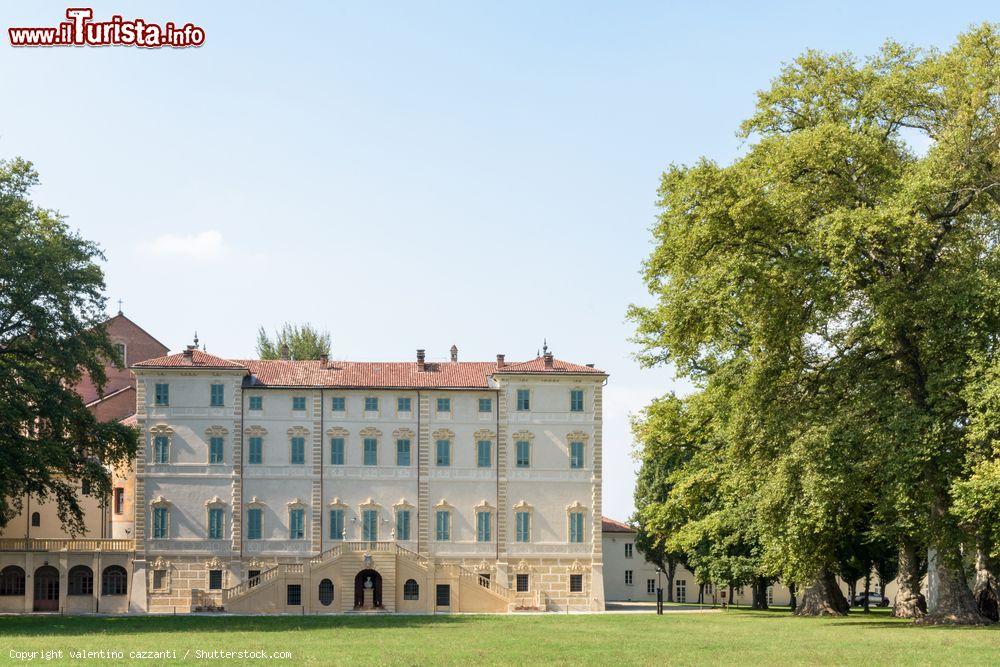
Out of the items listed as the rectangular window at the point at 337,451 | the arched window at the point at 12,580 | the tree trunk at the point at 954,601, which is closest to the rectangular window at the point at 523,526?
the rectangular window at the point at 337,451

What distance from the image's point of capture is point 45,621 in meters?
45.7

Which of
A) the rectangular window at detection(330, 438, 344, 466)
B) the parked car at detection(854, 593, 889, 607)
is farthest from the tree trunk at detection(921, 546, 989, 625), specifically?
the parked car at detection(854, 593, 889, 607)

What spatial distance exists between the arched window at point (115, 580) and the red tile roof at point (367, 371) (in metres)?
9.69

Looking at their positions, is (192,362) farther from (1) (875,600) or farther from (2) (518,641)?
(1) (875,600)

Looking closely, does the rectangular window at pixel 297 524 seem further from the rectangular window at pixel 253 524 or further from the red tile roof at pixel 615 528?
the red tile roof at pixel 615 528

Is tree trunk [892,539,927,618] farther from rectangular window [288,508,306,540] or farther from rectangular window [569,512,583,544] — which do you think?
rectangular window [288,508,306,540]

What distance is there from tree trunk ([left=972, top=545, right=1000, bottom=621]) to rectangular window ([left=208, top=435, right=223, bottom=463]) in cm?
3499

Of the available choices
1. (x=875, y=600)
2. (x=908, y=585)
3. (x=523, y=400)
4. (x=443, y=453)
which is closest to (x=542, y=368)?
(x=523, y=400)

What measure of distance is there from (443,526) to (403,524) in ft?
6.38

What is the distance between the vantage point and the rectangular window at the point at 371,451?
6222 centimetres

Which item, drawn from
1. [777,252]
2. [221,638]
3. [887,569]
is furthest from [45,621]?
[887,569]

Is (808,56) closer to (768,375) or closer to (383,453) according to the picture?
(768,375)

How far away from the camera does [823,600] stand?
5212 cm

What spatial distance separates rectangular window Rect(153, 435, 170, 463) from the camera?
6100 cm
